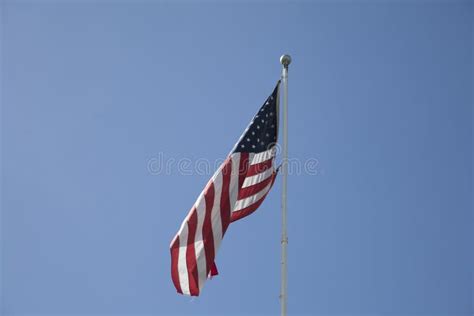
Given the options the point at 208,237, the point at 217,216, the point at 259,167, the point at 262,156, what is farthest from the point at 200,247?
the point at 262,156

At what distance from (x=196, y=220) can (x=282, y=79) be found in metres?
5.15

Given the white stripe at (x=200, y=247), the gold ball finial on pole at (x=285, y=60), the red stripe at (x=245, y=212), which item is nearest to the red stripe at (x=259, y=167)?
the red stripe at (x=245, y=212)

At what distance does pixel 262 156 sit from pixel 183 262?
3.80 meters

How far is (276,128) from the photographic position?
523 inches

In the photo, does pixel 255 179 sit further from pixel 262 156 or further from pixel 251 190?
pixel 262 156

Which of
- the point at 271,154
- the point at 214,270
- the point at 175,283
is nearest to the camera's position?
the point at 175,283

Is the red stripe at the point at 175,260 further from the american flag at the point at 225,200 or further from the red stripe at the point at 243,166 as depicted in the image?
the red stripe at the point at 243,166

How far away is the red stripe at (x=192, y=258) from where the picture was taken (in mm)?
11172

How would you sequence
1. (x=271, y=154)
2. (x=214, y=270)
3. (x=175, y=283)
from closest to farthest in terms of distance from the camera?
(x=175, y=283)
(x=214, y=270)
(x=271, y=154)

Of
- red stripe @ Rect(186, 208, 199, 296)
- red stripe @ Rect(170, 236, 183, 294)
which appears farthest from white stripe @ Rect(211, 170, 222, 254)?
red stripe @ Rect(170, 236, 183, 294)

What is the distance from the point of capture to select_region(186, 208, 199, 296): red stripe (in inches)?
440

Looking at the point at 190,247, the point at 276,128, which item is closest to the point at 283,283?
the point at 190,247

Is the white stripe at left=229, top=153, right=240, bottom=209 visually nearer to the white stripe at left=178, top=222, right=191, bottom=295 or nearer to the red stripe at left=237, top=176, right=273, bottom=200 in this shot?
the red stripe at left=237, top=176, right=273, bottom=200

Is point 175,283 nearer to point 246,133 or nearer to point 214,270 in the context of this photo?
point 214,270
